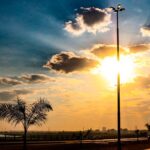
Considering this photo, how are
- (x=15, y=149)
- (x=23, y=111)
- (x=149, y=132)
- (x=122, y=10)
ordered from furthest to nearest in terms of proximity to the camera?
1. (x=149, y=132)
2. (x=15, y=149)
3. (x=23, y=111)
4. (x=122, y=10)

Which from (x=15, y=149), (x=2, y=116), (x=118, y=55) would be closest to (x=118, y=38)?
(x=118, y=55)

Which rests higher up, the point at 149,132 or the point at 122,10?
the point at 122,10

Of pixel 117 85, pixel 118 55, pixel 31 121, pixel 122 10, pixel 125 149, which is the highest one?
pixel 122 10

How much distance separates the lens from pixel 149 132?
315 feet

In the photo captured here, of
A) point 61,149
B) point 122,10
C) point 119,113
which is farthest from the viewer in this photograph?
point 61,149

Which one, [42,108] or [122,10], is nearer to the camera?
[122,10]

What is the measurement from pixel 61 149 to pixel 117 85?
20.4 m

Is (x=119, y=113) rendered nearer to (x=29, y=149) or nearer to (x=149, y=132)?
(x=29, y=149)

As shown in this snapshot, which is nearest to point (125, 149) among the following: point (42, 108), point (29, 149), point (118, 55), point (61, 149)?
point (61, 149)

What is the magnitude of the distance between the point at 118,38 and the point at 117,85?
4346 mm

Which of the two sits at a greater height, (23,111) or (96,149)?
(23,111)

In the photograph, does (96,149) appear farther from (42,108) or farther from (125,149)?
(42,108)

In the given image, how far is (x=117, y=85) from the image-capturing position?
3356 cm

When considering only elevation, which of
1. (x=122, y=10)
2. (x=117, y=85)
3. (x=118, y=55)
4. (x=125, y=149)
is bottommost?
(x=125, y=149)
